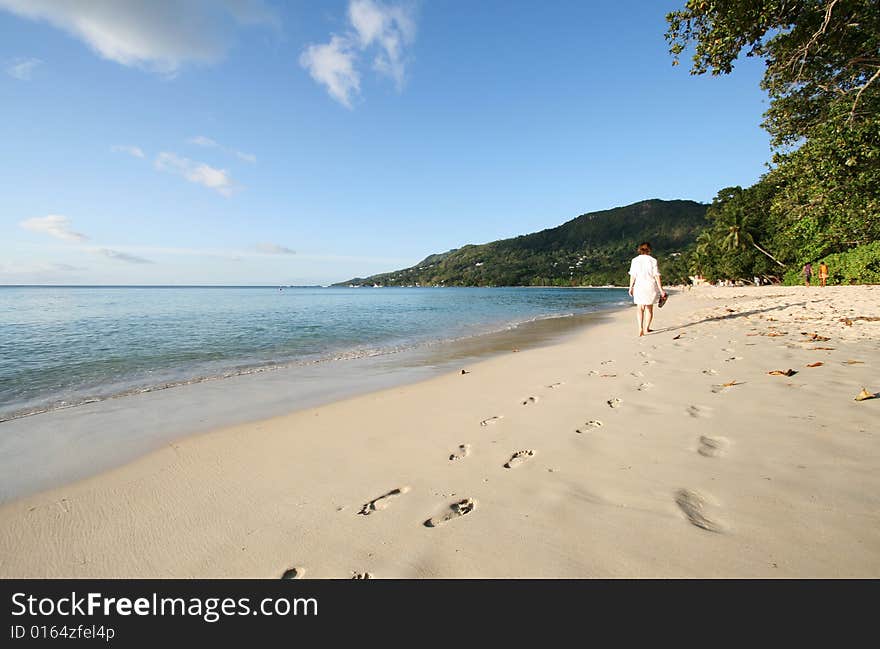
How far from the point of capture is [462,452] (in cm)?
361

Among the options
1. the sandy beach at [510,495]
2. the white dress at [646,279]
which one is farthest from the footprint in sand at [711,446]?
the white dress at [646,279]

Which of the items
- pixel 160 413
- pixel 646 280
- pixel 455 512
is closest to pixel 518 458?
pixel 455 512

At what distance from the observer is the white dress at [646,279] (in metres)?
10.7

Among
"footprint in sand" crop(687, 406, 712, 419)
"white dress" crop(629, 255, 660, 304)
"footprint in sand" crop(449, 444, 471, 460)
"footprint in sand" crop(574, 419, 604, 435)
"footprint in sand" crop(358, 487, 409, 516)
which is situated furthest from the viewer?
"white dress" crop(629, 255, 660, 304)

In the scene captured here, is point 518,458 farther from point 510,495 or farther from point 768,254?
point 768,254

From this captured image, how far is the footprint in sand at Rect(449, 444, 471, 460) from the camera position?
3.49m

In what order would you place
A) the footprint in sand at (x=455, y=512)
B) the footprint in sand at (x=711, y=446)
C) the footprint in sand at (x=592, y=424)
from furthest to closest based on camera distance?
the footprint in sand at (x=592, y=424) → the footprint in sand at (x=711, y=446) → the footprint in sand at (x=455, y=512)

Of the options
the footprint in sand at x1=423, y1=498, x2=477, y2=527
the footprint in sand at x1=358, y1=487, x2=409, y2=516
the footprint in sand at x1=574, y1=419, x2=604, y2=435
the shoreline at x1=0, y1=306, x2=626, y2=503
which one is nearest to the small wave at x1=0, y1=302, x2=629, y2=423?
the shoreline at x1=0, y1=306, x2=626, y2=503

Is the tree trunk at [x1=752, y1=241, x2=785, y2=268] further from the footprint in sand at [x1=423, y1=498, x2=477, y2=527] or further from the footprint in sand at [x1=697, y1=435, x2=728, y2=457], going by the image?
the footprint in sand at [x1=423, y1=498, x2=477, y2=527]

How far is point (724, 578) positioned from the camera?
1.79m

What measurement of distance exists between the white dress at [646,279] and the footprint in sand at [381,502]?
10065mm

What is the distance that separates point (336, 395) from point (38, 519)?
396 cm

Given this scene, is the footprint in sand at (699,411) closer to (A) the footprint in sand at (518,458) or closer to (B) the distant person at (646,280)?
(A) the footprint in sand at (518,458)

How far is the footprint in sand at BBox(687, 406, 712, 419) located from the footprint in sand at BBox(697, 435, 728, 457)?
0.62 m
